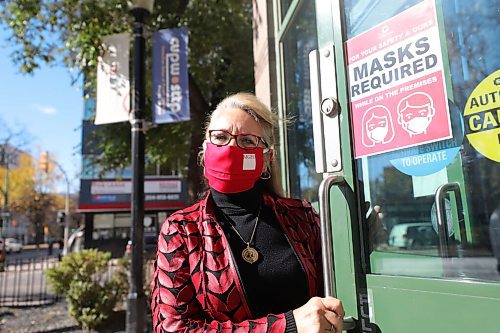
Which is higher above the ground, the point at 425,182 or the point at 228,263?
the point at 425,182

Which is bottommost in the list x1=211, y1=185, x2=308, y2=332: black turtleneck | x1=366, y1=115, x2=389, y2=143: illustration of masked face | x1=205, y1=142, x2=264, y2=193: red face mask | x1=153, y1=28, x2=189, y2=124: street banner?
x1=211, y1=185, x2=308, y2=332: black turtleneck

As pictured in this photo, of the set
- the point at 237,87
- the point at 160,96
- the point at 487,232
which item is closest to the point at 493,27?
the point at 487,232

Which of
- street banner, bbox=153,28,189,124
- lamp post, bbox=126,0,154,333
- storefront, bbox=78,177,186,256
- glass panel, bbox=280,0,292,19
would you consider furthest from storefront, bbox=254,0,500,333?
storefront, bbox=78,177,186,256

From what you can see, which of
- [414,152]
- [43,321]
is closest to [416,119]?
[414,152]

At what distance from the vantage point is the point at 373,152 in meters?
1.54

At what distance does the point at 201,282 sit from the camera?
148 cm

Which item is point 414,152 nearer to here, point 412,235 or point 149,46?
point 412,235

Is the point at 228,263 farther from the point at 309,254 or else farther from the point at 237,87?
the point at 237,87

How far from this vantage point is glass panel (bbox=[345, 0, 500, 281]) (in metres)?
1.33

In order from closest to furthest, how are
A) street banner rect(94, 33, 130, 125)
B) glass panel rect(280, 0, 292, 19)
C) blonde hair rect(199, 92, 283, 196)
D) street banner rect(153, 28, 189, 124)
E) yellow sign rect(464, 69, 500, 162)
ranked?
yellow sign rect(464, 69, 500, 162)
blonde hair rect(199, 92, 283, 196)
glass panel rect(280, 0, 292, 19)
street banner rect(94, 33, 130, 125)
street banner rect(153, 28, 189, 124)

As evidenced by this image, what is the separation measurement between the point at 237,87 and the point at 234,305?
25.0 ft

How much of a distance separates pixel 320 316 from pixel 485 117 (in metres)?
0.85

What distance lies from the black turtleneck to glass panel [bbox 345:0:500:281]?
314 millimetres

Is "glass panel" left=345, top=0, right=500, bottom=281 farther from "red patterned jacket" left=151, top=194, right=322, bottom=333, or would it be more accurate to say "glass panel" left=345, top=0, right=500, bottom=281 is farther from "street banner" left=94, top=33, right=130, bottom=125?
"street banner" left=94, top=33, right=130, bottom=125
